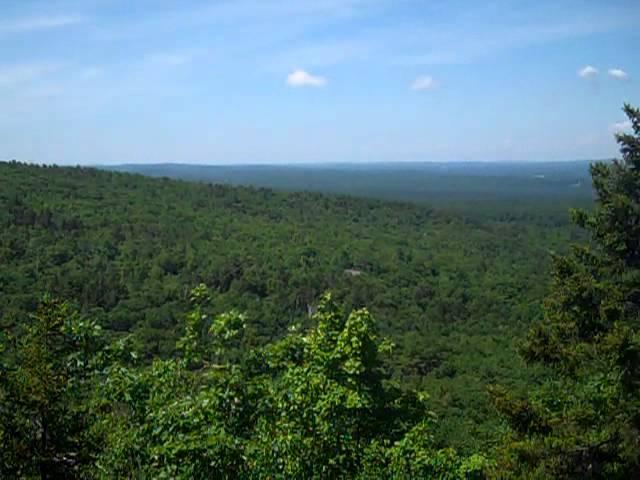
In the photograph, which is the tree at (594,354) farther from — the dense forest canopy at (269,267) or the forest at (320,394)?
the dense forest canopy at (269,267)

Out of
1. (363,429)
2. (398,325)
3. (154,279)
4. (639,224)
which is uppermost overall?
(639,224)

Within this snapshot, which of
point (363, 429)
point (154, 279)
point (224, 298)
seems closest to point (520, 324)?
point (224, 298)

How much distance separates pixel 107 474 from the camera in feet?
18.9

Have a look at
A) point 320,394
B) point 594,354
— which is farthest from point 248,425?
point 594,354

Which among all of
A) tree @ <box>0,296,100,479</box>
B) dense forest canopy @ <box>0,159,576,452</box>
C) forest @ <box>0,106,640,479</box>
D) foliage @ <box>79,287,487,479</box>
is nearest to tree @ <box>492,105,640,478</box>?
forest @ <box>0,106,640,479</box>

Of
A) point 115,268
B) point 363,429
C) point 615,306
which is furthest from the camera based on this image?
point 115,268

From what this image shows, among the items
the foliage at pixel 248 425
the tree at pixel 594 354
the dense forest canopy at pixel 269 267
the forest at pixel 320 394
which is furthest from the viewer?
the dense forest canopy at pixel 269 267

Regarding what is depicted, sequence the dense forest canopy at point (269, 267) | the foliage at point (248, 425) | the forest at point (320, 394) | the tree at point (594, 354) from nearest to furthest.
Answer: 1. the foliage at point (248, 425)
2. the forest at point (320, 394)
3. the tree at point (594, 354)
4. the dense forest canopy at point (269, 267)

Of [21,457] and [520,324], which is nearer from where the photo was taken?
[21,457]

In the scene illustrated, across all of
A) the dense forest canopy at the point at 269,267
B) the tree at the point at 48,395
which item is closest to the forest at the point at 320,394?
the tree at the point at 48,395

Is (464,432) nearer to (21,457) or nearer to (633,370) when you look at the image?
(633,370)

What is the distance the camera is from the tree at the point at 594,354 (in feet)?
28.7

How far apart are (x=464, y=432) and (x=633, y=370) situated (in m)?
18.7

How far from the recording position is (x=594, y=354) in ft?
31.9
